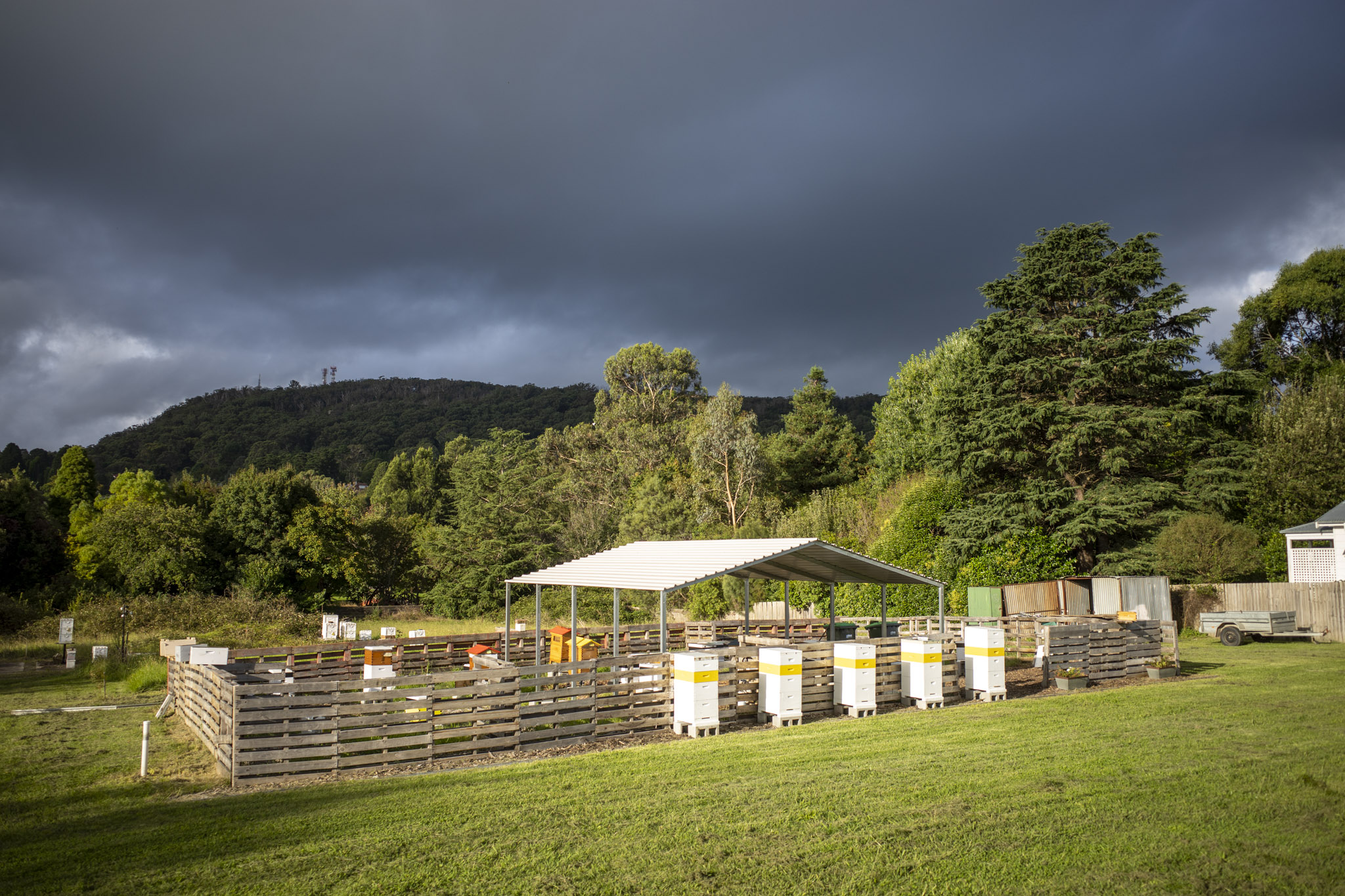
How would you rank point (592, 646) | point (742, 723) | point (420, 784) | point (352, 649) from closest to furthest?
point (420, 784) < point (742, 723) < point (592, 646) < point (352, 649)

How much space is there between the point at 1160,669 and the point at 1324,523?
13.1m

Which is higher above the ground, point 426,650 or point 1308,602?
point 1308,602

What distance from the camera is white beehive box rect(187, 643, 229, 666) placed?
43.8ft

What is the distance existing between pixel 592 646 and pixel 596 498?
123ft

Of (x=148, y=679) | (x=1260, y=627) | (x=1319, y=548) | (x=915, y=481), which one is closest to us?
(x=148, y=679)

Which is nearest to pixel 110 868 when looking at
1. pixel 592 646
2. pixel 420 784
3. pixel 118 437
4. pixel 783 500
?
pixel 420 784

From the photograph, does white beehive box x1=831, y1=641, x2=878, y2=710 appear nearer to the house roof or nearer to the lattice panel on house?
the house roof

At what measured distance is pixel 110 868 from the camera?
239 inches

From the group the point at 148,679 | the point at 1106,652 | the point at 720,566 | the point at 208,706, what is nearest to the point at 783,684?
the point at 720,566

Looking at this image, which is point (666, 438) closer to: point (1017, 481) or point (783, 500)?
point (783, 500)

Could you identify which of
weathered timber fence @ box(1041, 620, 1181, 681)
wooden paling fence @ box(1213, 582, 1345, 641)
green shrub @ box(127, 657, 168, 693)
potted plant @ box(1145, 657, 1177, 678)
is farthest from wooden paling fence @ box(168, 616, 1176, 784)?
wooden paling fence @ box(1213, 582, 1345, 641)

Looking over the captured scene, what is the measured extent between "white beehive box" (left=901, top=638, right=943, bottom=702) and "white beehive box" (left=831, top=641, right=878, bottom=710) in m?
0.89

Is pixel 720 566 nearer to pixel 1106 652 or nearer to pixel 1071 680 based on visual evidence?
pixel 1071 680

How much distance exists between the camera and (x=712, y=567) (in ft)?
45.7
